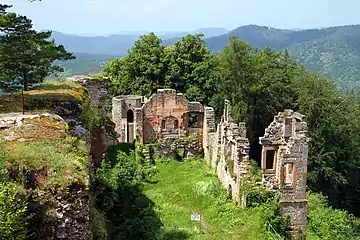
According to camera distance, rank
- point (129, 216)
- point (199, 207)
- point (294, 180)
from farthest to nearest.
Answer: point (199, 207)
point (294, 180)
point (129, 216)

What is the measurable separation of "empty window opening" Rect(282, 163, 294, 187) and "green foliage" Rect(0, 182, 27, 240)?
13826 mm

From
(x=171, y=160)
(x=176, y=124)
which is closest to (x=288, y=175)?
(x=171, y=160)

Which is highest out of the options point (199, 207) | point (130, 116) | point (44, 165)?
point (44, 165)

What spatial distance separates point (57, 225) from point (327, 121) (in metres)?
25.3

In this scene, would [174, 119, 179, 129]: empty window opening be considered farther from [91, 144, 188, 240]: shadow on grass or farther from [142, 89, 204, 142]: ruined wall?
[91, 144, 188, 240]: shadow on grass

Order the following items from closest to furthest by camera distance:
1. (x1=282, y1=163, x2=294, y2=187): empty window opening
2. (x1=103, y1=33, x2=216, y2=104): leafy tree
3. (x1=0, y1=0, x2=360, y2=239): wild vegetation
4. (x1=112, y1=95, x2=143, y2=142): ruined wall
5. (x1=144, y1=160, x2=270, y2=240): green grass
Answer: (x1=0, y1=0, x2=360, y2=239): wild vegetation, (x1=144, y1=160, x2=270, y2=240): green grass, (x1=282, y1=163, x2=294, y2=187): empty window opening, (x1=112, y1=95, x2=143, y2=142): ruined wall, (x1=103, y1=33, x2=216, y2=104): leafy tree

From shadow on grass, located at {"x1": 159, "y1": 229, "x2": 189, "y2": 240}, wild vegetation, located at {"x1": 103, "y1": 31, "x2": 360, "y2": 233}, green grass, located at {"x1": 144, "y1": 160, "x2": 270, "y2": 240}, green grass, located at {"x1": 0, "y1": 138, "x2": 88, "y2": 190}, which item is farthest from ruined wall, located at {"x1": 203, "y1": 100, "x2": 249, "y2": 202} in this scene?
green grass, located at {"x1": 0, "y1": 138, "x2": 88, "y2": 190}

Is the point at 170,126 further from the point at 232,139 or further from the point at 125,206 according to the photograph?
the point at 125,206

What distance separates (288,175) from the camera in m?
19.7

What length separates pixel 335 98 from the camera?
3212 centimetres

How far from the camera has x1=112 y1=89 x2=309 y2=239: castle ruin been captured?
19047 millimetres

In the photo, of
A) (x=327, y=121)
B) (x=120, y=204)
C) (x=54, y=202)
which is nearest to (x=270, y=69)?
(x=327, y=121)

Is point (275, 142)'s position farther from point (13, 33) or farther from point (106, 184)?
point (13, 33)

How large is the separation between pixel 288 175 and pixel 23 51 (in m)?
11.8
